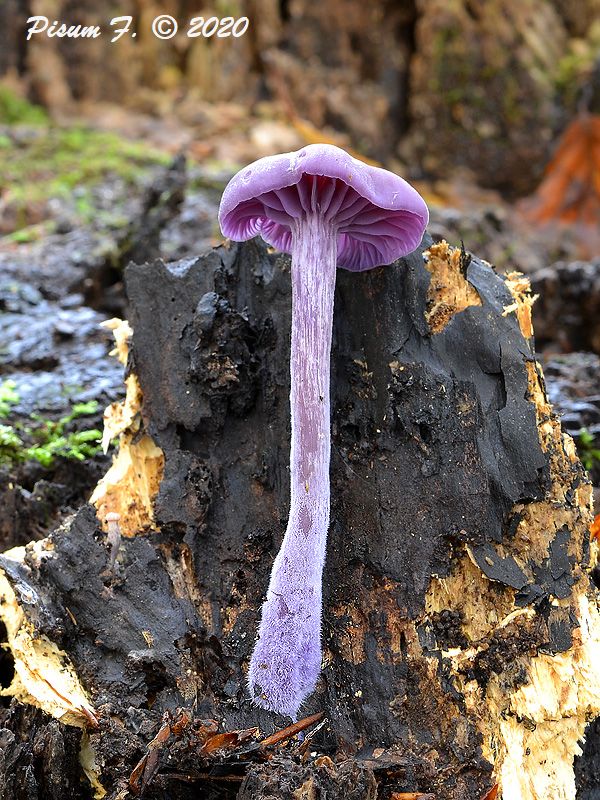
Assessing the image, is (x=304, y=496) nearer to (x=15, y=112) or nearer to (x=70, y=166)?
(x=70, y=166)

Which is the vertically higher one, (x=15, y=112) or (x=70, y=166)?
(x=15, y=112)

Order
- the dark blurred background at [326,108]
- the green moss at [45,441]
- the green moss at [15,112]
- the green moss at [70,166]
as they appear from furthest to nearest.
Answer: the green moss at [15,112] < the dark blurred background at [326,108] < the green moss at [70,166] < the green moss at [45,441]

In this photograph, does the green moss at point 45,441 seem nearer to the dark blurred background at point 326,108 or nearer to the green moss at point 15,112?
the dark blurred background at point 326,108

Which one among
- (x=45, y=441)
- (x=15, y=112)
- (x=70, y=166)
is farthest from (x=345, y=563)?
(x=15, y=112)

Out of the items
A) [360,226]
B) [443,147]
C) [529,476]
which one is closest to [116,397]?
[360,226]

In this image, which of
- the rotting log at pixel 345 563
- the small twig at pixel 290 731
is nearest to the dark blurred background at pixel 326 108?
the rotting log at pixel 345 563

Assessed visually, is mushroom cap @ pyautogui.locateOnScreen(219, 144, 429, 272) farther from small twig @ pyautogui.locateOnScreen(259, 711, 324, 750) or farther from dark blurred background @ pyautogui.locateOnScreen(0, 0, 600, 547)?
dark blurred background @ pyautogui.locateOnScreen(0, 0, 600, 547)

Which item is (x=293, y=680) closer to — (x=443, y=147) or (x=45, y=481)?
(x=45, y=481)
